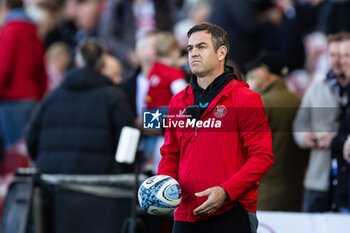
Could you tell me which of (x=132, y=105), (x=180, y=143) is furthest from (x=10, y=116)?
(x=180, y=143)

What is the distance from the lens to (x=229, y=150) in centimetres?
491

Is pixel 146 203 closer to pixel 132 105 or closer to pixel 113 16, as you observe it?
pixel 132 105

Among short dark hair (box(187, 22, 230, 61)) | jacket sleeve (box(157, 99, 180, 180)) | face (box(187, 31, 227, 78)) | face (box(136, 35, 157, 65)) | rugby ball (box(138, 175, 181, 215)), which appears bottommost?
rugby ball (box(138, 175, 181, 215))

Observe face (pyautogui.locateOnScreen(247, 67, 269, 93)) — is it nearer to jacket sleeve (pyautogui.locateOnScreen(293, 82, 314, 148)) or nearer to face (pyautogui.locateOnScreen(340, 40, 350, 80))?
jacket sleeve (pyautogui.locateOnScreen(293, 82, 314, 148))

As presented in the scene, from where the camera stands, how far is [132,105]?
31.8ft

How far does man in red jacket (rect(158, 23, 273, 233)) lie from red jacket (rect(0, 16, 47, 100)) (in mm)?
6178

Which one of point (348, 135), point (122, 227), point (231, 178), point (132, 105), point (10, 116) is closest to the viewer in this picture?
point (231, 178)

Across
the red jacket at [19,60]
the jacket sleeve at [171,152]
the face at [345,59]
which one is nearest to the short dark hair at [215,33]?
the jacket sleeve at [171,152]

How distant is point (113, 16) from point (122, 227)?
5.11 metres

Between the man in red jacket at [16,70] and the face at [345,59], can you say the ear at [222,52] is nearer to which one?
Answer: the face at [345,59]

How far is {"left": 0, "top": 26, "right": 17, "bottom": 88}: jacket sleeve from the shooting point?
10766 millimetres

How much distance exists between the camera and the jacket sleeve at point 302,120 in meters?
7.70

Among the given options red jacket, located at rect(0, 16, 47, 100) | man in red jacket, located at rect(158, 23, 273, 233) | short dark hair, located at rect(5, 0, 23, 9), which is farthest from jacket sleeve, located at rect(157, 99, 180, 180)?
short dark hair, located at rect(5, 0, 23, 9)

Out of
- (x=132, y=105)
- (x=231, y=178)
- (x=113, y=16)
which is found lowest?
(x=231, y=178)
